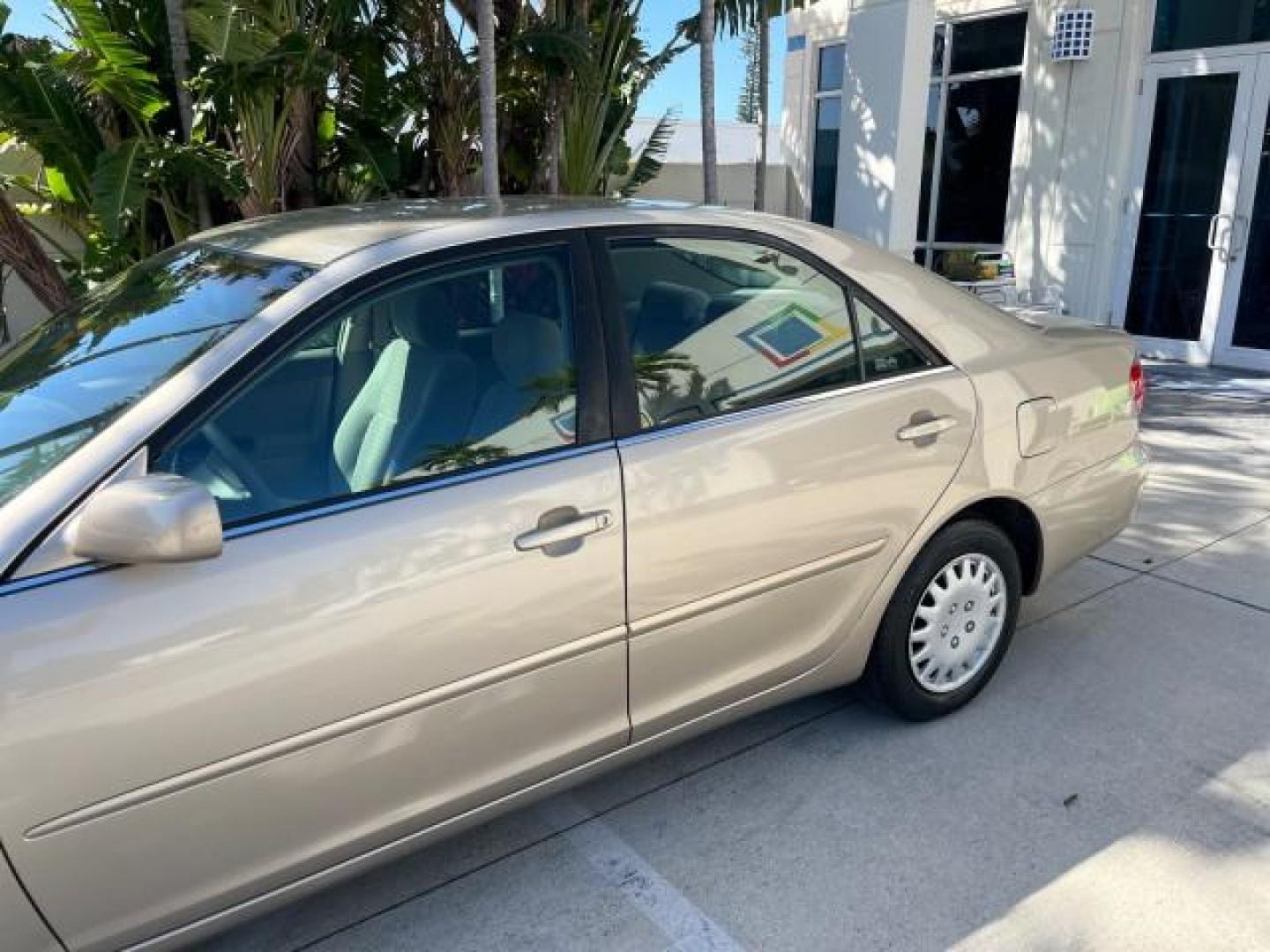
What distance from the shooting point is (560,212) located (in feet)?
8.38

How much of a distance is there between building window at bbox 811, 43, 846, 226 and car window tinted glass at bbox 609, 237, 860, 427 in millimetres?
9506

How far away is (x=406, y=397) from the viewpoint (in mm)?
2266

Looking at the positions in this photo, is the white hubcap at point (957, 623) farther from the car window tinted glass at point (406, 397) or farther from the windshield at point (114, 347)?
the windshield at point (114, 347)

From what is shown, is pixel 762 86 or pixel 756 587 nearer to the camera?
pixel 756 587

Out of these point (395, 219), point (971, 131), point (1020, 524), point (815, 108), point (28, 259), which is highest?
point (815, 108)

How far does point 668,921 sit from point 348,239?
5.86 ft

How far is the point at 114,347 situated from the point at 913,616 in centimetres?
227

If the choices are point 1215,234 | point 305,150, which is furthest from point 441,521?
point 1215,234

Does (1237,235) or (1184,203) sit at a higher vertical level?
(1184,203)

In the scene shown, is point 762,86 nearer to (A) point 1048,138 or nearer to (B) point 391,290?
(A) point 1048,138

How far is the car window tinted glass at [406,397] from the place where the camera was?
2012 millimetres

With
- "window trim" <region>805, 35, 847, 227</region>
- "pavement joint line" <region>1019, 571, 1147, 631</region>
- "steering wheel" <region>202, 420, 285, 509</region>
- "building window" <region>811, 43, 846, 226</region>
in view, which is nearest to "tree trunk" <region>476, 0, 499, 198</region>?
"pavement joint line" <region>1019, 571, 1147, 631</region>

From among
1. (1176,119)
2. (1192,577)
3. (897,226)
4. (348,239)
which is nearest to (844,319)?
(348,239)

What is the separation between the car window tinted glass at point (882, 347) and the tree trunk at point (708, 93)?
4.57 metres
